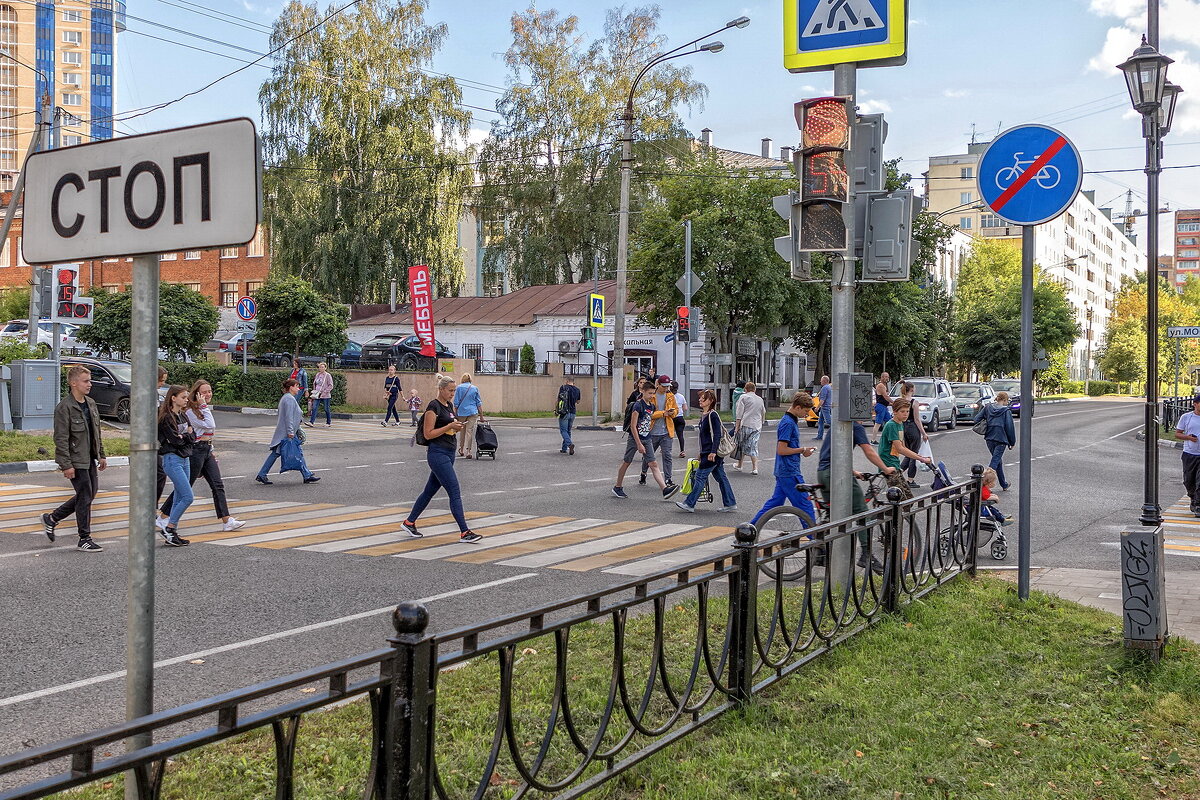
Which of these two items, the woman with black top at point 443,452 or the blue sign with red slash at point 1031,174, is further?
the woman with black top at point 443,452

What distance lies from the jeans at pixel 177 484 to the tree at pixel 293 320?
927 inches

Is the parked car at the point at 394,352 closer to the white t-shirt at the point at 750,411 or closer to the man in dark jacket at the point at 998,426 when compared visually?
the white t-shirt at the point at 750,411

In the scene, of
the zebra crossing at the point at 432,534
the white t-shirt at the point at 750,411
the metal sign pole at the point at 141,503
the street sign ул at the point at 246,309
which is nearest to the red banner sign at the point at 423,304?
the street sign ул at the point at 246,309

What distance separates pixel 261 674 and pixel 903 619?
13.5 feet

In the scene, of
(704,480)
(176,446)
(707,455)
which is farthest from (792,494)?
(176,446)

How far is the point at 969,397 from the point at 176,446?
3455cm

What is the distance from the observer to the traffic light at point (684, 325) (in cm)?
3103

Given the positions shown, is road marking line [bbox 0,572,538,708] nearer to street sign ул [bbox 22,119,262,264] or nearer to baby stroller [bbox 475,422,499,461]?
street sign ул [bbox 22,119,262,264]

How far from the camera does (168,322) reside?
3272 centimetres

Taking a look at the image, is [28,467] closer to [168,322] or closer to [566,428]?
[566,428]

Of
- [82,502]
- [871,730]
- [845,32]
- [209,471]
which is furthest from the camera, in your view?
[209,471]

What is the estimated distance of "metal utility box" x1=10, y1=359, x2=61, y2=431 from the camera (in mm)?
21359

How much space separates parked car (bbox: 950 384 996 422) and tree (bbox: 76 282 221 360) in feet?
88.4

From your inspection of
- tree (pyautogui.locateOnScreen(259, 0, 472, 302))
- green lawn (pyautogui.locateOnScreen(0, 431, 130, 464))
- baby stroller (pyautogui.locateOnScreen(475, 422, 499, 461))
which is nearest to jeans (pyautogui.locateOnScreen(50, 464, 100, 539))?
green lawn (pyautogui.locateOnScreen(0, 431, 130, 464))
